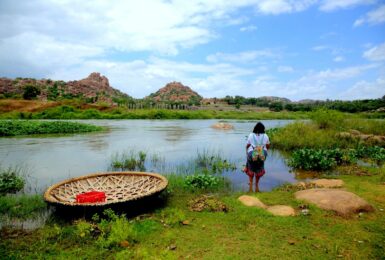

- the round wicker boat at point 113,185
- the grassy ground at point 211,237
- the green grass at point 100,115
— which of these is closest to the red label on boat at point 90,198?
the round wicker boat at point 113,185

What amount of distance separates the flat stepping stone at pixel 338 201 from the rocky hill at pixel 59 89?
206ft

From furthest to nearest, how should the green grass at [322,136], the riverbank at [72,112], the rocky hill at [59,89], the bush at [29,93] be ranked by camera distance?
the rocky hill at [59,89], the bush at [29,93], the riverbank at [72,112], the green grass at [322,136]

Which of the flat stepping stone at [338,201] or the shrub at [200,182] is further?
the shrub at [200,182]

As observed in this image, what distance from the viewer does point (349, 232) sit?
4.66 meters

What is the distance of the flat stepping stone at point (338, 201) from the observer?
215 inches

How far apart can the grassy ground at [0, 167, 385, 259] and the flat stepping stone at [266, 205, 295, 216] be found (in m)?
0.16

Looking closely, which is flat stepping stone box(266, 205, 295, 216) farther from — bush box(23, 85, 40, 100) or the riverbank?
bush box(23, 85, 40, 100)

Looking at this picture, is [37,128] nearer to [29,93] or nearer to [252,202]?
[252,202]

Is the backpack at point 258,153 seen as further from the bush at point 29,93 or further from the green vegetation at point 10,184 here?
the bush at point 29,93

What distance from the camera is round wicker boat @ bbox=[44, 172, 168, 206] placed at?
21.5 ft

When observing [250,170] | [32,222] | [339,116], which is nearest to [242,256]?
[250,170]

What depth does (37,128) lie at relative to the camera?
74.9ft

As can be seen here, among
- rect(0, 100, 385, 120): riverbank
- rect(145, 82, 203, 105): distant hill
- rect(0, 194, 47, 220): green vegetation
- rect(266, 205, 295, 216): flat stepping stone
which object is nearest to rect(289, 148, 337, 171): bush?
rect(266, 205, 295, 216): flat stepping stone

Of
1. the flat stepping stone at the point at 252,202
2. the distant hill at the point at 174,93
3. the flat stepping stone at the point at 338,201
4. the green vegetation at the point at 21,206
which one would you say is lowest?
the green vegetation at the point at 21,206
